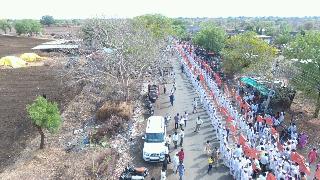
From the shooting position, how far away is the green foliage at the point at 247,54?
42.4 metres

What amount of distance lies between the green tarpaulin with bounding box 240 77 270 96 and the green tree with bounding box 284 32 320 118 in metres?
3.20

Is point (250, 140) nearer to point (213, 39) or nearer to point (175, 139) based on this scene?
point (175, 139)

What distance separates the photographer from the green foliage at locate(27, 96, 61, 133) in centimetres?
2634

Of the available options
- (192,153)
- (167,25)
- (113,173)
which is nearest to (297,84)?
(192,153)

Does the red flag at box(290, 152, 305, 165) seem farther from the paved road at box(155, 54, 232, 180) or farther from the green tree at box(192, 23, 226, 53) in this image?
the green tree at box(192, 23, 226, 53)

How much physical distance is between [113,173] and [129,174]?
5.94ft

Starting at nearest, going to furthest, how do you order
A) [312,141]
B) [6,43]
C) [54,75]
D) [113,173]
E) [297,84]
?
[113,173]
[312,141]
[297,84]
[54,75]
[6,43]

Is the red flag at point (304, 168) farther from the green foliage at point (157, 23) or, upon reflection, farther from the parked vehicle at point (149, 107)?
the green foliage at point (157, 23)

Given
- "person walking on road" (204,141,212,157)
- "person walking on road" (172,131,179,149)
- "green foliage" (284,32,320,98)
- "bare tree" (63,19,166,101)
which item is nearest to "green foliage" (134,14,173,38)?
"bare tree" (63,19,166,101)

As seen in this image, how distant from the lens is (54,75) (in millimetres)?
50344

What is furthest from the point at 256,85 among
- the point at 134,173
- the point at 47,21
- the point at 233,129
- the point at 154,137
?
the point at 47,21

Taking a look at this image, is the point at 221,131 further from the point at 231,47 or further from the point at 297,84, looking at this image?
the point at 231,47

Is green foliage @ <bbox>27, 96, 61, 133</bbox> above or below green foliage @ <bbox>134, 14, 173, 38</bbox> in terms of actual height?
below

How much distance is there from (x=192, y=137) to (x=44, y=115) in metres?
9.96
